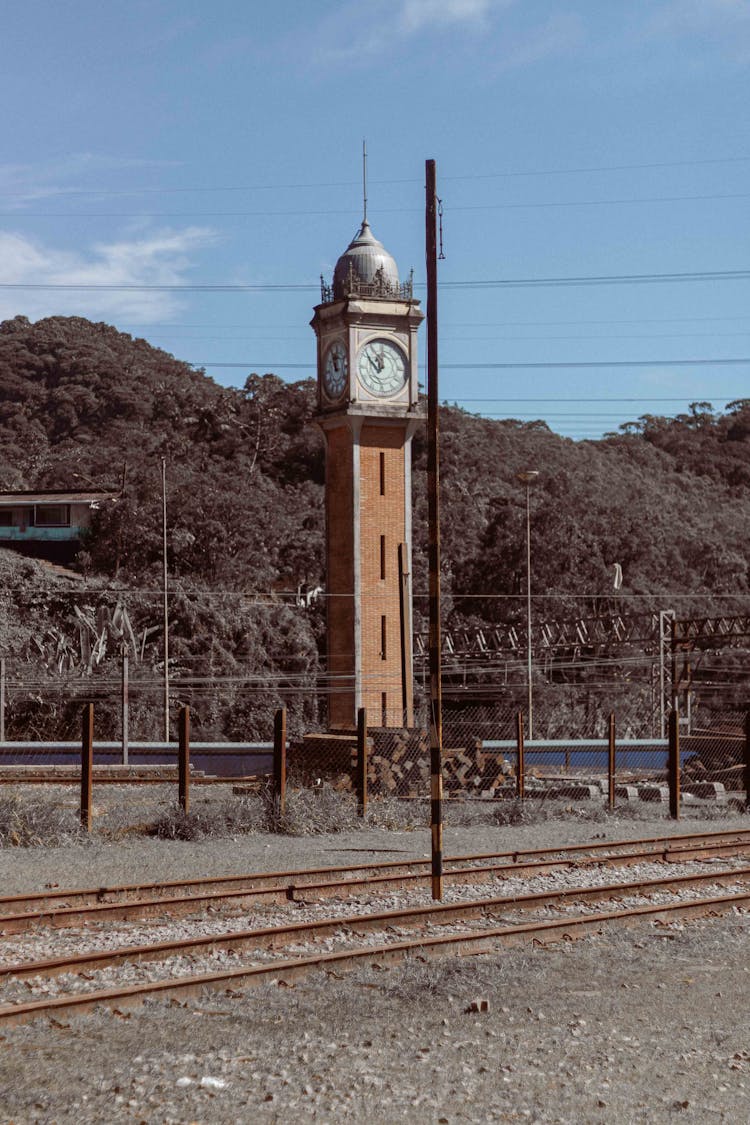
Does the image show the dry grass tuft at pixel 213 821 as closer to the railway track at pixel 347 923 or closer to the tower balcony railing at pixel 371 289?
the railway track at pixel 347 923

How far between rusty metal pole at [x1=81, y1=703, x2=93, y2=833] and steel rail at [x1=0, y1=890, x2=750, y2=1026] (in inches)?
296

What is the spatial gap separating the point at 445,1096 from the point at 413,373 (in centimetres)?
3949

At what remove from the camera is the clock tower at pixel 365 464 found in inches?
1740

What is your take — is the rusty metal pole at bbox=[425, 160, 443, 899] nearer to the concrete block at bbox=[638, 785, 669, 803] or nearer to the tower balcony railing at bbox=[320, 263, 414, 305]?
the concrete block at bbox=[638, 785, 669, 803]

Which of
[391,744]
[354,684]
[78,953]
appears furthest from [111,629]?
[78,953]

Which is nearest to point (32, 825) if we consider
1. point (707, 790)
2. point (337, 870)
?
point (337, 870)

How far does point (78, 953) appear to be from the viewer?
34.8 feet

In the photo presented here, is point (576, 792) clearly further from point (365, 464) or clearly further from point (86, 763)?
point (365, 464)

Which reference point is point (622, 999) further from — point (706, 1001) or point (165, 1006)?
point (165, 1006)

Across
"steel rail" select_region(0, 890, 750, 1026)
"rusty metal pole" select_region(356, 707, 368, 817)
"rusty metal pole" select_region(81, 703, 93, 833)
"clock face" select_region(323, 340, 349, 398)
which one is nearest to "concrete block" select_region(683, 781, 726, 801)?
"rusty metal pole" select_region(356, 707, 368, 817)

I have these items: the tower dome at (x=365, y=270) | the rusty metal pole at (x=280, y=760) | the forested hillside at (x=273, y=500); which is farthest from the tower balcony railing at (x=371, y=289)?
the rusty metal pole at (x=280, y=760)

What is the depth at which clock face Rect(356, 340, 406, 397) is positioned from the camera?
145ft

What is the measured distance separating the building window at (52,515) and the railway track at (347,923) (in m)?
50.9

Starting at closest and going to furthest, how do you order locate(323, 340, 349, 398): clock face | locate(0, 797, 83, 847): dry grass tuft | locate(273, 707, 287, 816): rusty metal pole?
locate(0, 797, 83, 847): dry grass tuft → locate(273, 707, 287, 816): rusty metal pole → locate(323, 340, 349, 398): clock face
